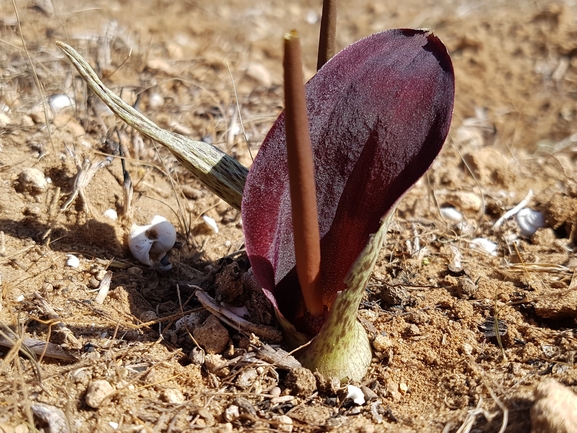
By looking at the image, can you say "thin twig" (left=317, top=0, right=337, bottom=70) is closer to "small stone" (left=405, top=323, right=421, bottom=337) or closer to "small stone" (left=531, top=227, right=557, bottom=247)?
"small stone" (left=405, top=323, right=421, bottom=337)

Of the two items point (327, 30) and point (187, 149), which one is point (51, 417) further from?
point (327, 30)

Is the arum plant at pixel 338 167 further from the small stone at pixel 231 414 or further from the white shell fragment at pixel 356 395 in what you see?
the small stone at pixel 231 414

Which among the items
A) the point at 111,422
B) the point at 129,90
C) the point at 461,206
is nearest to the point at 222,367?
the point at 111,422

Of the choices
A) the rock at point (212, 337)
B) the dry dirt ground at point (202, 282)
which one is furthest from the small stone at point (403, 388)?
Answer: the rock at point (212, 337)

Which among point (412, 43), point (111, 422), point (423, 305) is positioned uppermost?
point (412, 43)

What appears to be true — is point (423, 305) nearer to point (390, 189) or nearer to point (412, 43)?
point (390, 189)

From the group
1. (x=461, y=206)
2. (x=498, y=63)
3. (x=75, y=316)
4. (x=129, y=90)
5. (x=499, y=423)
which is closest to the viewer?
(x=499, y=423)

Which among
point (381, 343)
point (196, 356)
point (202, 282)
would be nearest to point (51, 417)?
point (196, 356)
